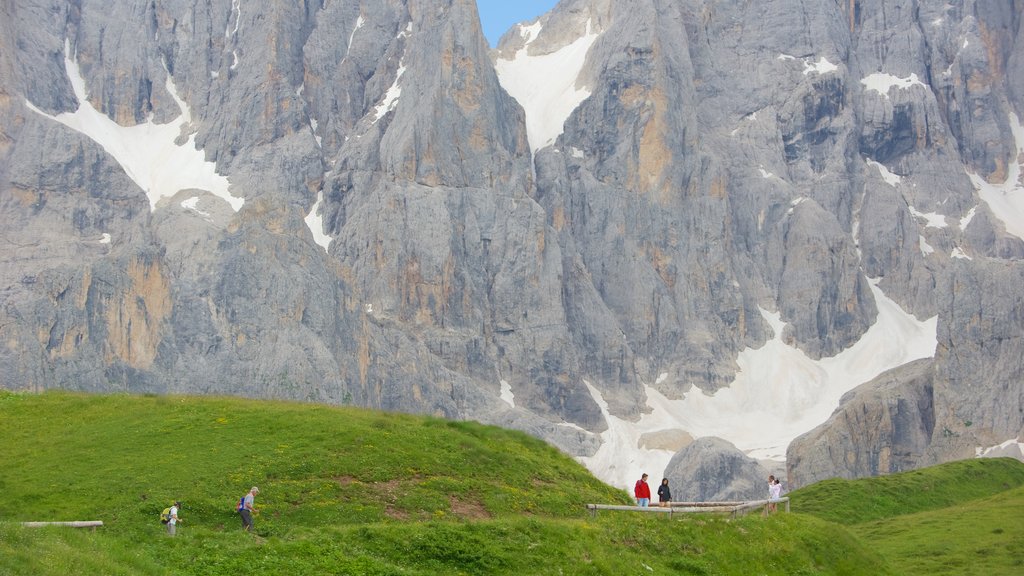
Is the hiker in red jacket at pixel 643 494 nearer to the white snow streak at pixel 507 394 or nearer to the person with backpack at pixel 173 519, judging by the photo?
the person with backpack at pixel 173 519

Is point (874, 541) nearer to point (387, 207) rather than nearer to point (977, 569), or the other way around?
point (977, 569)

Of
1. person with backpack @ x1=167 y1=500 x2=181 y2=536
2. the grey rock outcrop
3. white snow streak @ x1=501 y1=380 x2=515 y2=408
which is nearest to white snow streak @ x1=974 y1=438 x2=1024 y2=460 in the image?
the grey rock outcrop

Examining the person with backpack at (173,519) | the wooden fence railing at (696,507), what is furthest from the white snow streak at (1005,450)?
the person with backpack at (173,519)

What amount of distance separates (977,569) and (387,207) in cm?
14496

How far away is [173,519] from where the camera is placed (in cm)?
3619

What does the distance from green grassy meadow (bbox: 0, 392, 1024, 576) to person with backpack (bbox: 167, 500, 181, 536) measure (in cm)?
31

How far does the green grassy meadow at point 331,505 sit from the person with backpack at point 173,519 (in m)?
0.31

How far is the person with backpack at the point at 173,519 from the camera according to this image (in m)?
35.6

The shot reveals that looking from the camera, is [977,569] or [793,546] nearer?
[793,546]


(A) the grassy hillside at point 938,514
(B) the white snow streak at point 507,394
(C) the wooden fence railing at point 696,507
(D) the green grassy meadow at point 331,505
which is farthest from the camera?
(B) the white snow streak at point 507,394

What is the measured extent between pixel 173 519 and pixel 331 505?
5084mm

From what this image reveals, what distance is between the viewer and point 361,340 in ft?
556

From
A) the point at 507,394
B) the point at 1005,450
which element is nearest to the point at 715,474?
the point at 1005,450

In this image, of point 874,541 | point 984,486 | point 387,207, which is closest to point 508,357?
point 387,207
